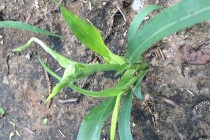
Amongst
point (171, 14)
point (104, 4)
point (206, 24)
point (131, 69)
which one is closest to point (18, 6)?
point (104, 4)

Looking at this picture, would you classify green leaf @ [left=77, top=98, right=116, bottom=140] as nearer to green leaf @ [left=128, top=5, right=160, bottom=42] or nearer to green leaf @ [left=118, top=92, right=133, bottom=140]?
green leaf @ [left=118, top=92, right=133, bottom=140]

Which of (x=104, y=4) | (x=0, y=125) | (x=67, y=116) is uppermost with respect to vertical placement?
(x=104, y=4)

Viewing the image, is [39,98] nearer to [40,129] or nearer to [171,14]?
[40,129]

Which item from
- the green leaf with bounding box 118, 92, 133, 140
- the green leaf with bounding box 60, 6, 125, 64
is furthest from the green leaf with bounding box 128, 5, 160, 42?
the green leaf with bounding box 118, 92, 133, 140

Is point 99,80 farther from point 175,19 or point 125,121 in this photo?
point 175,19

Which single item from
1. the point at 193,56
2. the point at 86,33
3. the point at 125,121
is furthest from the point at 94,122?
the point at 193,56

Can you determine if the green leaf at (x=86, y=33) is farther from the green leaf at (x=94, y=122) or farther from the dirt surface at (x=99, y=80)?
the dirt surface at (x=99, y=80)

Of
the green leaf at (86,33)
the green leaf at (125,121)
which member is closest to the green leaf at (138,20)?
the green leaf at (86,33)
